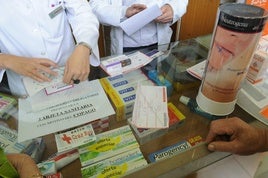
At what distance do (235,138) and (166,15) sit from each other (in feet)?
2.97

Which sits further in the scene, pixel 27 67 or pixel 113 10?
pixel 113 10

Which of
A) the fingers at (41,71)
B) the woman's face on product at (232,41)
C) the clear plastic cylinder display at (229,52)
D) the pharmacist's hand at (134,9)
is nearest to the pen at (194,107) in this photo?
the clear plastic cylinder display at (229,52)

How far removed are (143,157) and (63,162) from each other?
0.23 m

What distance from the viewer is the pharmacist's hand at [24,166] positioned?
52 cm

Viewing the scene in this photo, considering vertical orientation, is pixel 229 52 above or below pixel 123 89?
above

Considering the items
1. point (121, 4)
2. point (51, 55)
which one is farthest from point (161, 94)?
point (121, 4)

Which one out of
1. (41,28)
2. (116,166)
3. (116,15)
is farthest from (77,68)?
(116,15)

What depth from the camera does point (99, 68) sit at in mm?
1009

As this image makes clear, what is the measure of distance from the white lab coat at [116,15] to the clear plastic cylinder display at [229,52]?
28.8 inches

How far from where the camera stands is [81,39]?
100 cm

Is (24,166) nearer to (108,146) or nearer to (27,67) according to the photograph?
(108,146)

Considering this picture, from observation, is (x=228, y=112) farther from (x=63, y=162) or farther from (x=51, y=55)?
(x=51, y=55)

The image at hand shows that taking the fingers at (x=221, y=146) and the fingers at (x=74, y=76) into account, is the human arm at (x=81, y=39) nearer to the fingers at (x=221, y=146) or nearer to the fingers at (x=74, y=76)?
the fingers at (x=74, y=76)

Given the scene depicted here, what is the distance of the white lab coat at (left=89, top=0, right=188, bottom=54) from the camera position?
129 centimetres
